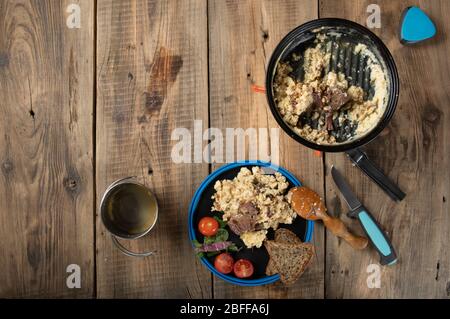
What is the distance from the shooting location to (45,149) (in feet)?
4.19

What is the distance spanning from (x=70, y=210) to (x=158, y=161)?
0.87 ft

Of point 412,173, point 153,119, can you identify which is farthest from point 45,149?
point 412,173

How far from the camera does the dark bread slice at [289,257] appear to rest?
3.95ft

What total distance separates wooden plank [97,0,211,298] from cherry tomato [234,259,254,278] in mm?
98

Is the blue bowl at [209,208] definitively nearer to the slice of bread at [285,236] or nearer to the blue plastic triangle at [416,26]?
the slice of bread at [285,236]

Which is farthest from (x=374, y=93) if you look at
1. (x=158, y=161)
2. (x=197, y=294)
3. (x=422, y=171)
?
(x=197, y=294)

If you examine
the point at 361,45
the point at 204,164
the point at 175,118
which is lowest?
the point at 204,164

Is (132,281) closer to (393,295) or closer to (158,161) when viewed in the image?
(158,161)

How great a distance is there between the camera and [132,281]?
49.9 inches

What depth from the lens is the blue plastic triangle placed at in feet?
4.18

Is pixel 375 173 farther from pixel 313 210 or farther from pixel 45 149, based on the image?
pixel 45 149

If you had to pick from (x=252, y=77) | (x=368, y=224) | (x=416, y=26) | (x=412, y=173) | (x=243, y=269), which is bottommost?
(x=243, y=269)

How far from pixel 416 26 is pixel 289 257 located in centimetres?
69

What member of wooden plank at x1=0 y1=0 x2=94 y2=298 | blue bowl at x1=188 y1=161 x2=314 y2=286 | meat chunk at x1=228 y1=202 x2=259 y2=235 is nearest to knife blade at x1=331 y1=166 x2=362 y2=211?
blue bowl at x1=188 y1=161 x2=314 y2=286
